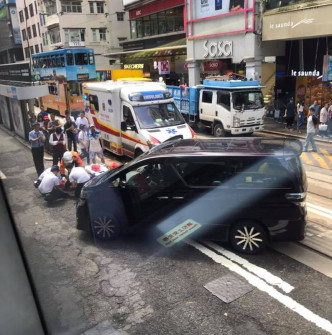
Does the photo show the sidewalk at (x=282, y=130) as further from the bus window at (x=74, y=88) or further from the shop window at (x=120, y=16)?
the shop window at (x=120, y=16)

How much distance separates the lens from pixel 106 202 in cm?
680

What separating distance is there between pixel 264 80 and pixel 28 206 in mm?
18685

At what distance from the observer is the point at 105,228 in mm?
6828

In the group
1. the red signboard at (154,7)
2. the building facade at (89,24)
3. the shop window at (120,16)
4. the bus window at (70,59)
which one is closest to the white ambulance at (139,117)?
the bus window at (70,59)

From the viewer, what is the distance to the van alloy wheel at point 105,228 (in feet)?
22.3

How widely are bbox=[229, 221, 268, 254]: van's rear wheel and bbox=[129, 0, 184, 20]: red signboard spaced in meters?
30.7

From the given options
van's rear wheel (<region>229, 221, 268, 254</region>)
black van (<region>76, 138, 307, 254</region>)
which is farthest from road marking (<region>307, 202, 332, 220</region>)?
van's rear wheel (<region>229, 221, 268, 254</region>)

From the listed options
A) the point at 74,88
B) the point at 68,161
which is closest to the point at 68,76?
the point at 74,88

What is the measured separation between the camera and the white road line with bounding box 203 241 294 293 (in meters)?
5.29

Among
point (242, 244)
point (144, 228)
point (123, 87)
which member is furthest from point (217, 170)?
point (123, 87)

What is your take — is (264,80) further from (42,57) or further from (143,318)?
(143,318)

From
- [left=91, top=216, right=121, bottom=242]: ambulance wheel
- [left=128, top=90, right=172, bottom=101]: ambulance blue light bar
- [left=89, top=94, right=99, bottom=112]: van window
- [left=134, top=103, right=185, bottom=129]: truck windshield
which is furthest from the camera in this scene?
[left=89, top=94, right=99, bottom=112]: van window

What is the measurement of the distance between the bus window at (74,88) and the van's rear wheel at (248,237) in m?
20.8

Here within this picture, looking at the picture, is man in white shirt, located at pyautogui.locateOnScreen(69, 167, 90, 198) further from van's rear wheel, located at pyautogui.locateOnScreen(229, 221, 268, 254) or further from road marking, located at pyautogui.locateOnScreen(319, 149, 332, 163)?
road marking, located at pyautogui.locateOnScreen(319, 149, 332, 163)
